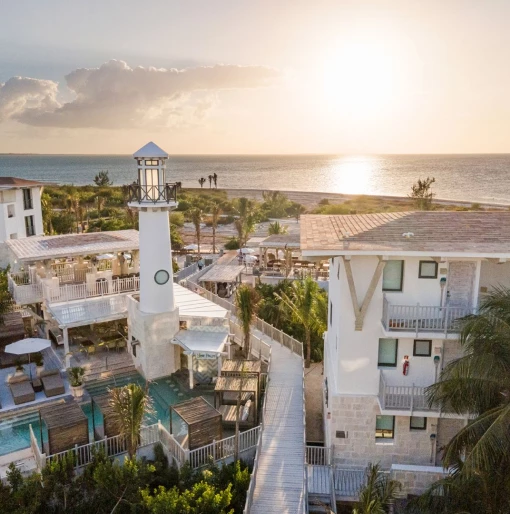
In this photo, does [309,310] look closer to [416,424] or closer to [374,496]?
[416,424]

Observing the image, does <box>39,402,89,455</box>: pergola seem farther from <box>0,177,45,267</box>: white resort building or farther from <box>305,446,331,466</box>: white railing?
<box>0,177,45,267</box>: white resort building

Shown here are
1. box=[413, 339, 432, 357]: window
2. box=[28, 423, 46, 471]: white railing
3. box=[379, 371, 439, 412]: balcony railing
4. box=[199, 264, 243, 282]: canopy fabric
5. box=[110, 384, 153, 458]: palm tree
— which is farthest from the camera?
box=[199, 264, 243, 282]: canopy fabric

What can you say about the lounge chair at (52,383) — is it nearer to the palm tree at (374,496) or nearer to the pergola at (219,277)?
the pergola at (219,277)

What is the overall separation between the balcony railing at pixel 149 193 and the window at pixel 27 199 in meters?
19.4

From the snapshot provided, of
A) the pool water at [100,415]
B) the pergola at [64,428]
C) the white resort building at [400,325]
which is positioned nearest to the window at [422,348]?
the white resort building at [400,325]

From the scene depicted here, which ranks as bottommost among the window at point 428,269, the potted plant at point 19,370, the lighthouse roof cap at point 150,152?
the potted plant at point 19,370

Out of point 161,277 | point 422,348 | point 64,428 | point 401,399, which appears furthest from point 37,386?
point 422,348

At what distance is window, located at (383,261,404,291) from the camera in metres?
16.4

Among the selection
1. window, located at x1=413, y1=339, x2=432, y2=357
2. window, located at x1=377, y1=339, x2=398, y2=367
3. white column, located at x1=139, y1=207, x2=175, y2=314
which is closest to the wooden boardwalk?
window, located at x1=377, y1=339, x2=398, y2=367

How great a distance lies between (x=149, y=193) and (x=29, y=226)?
2085cm

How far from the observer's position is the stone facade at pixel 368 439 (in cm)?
1706

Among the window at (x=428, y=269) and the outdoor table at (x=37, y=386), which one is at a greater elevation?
the window at (x=428, y=269)

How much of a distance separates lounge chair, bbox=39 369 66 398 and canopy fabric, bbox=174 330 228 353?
535 centimetres

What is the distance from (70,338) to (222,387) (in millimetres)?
11045
